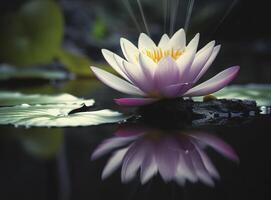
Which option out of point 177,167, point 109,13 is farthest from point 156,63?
point 109,13

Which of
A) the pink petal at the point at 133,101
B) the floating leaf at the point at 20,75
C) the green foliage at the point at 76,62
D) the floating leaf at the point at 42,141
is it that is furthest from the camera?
the green foliage at the point at 76,62

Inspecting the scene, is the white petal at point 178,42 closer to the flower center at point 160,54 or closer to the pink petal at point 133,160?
the flower center at point 160,54

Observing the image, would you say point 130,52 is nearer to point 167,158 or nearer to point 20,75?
point 167,158

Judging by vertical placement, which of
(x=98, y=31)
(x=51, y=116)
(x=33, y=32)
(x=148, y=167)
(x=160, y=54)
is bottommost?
(x=148, y=167)

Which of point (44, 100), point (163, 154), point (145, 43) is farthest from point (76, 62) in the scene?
point (163, 154)

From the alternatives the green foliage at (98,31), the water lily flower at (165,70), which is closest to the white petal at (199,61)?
the water lily flower at (165,70)

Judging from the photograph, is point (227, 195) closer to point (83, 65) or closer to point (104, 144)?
point (104, 144)

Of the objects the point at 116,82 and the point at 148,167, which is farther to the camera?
the point at 116,82
